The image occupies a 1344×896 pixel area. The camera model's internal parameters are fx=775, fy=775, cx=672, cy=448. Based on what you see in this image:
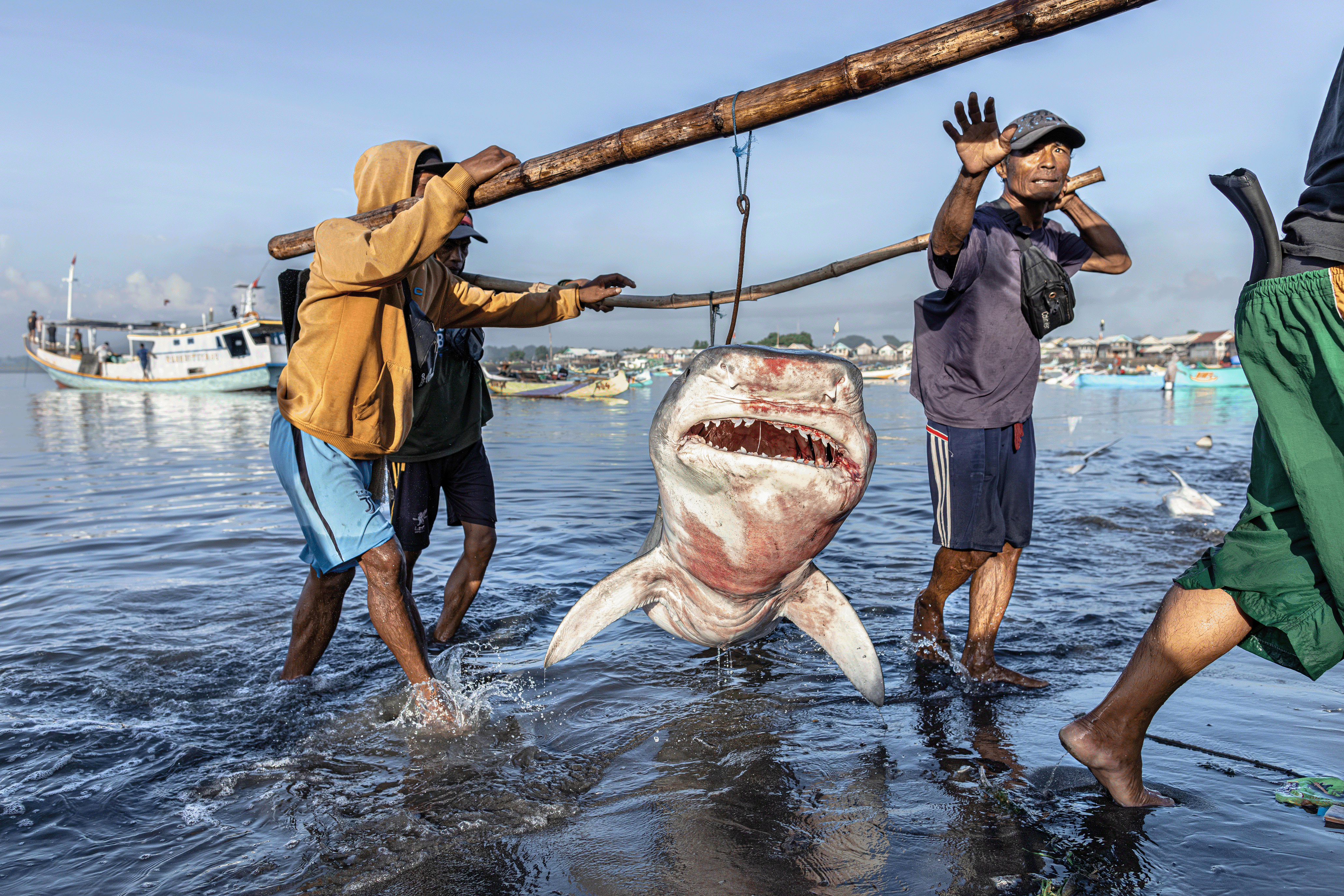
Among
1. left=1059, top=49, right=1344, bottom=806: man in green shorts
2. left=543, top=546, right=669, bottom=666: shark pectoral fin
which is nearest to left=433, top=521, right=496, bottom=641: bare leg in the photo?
left=543, top=546, right=669, bottom=666: shark pectoral fin

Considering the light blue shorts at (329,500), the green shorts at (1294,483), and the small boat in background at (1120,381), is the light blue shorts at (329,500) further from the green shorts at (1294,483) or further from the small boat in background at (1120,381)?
the small boat in background at (1120,381)

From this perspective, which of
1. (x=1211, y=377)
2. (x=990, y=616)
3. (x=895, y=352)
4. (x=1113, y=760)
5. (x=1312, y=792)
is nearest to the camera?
(x=1113, y=760)

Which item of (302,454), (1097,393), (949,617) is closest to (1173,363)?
(1097,393)

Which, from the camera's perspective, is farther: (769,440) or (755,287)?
(755,287)

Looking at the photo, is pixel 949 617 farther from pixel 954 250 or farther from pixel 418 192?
pixel 418 192

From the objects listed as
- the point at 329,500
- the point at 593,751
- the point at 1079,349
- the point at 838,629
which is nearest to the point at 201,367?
the point at 329,500

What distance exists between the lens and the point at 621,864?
228 centimetres

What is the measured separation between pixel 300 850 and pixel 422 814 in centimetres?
37

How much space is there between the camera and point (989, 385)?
145 inches

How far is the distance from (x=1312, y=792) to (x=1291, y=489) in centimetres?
122

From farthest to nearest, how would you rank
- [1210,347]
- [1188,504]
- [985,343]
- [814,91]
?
1. [1210,347]
2. [1188,504]
3. [985,343]
4. [814,91]

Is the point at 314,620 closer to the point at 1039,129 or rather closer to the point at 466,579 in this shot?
the point at 466,579

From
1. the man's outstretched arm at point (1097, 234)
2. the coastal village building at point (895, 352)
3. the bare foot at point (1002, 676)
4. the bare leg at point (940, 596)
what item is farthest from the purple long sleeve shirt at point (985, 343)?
the coastal village building at point (895, 352)

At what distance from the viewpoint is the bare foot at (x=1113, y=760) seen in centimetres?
241
